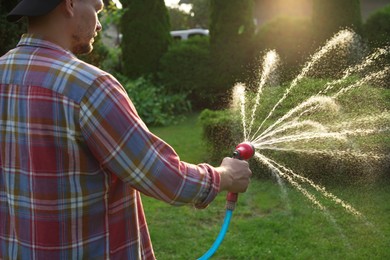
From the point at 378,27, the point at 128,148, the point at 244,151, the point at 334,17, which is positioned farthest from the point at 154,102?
the point at 128,148

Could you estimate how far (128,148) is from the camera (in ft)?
4.85

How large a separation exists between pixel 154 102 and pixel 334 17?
422 cm

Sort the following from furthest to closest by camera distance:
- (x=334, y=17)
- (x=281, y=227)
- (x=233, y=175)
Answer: (x=334, y=17) < (x=281, y=227) < (x=233, y=175)

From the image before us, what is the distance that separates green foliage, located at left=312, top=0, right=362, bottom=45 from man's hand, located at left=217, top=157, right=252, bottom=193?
29.9ft

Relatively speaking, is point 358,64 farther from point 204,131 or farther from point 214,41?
point 214,41

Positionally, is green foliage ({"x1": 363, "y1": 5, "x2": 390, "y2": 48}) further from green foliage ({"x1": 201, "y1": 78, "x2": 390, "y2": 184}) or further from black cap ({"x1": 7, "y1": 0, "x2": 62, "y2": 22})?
black cap ({"x1": 7, "y1": 0, "x2": 62, "y2": 22})

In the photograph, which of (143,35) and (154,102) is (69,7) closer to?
(154,102)

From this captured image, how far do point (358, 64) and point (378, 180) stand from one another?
318 cm

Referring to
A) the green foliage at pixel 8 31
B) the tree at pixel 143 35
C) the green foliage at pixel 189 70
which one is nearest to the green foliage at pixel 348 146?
the green foliage at pixel 8 31

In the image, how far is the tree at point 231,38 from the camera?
11484 mm

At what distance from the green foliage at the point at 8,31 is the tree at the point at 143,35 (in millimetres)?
6374

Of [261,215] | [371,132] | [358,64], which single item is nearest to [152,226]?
[261,215]

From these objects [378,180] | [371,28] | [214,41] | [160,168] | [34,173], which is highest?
[371,28]

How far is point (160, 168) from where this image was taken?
1.52 metres
